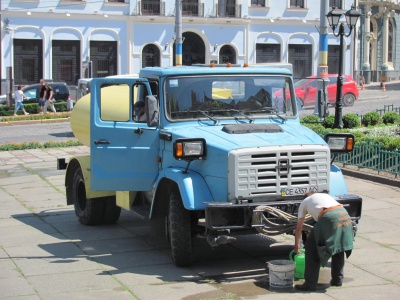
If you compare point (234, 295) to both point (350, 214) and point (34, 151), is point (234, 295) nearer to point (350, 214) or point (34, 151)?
point (350, 214)

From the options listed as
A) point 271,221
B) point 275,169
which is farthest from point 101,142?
point 271,221

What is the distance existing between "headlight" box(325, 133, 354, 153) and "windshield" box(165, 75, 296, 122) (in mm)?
767

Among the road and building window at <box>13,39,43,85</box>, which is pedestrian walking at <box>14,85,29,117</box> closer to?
the road

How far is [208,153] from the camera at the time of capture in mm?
9359

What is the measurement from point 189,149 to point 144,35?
130 ft

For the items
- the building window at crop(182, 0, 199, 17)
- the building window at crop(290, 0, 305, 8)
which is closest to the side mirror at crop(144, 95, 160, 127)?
the building window at crop(182, 0, 199, 17)

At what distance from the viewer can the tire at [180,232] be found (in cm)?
942

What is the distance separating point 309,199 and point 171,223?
1755 millimetres

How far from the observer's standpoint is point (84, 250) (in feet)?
35.2

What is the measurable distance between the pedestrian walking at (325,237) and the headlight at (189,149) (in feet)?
4.58

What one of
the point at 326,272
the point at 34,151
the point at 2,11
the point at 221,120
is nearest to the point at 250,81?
the point at 221,120

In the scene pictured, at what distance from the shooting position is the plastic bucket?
8.69 meters

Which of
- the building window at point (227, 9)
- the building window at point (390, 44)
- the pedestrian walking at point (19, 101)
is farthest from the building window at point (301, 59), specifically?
the pedestrian walking at point (19, 101)

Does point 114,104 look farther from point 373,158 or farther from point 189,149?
point 373,158
